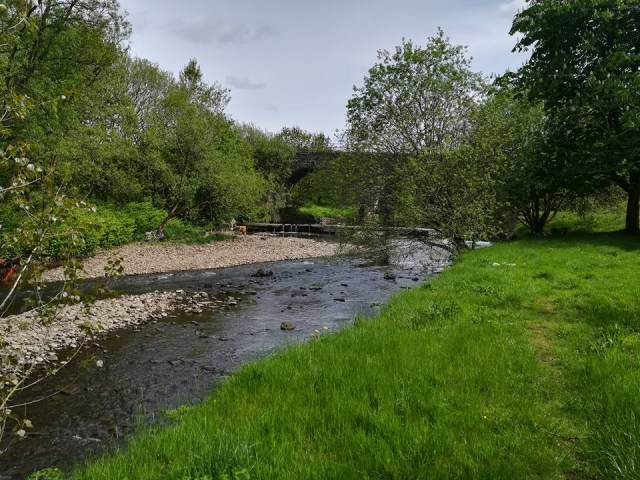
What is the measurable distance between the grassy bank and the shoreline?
167 cm

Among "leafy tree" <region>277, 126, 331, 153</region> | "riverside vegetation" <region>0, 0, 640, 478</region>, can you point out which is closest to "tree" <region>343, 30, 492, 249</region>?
"riverside vegetation" <region>0, 0, 640, 478</region>

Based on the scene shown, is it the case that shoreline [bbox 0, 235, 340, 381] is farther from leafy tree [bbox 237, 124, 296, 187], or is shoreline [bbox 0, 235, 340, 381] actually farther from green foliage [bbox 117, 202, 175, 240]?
leafy tree [bbox 237, 124, 296, 187]

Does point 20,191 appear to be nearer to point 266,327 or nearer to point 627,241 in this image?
point 266,327

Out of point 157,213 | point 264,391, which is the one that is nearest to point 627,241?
point 264,391

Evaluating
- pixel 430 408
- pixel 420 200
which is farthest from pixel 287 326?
pixel 420 200

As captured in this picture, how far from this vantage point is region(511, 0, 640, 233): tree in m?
15.6

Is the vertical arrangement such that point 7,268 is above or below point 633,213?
below

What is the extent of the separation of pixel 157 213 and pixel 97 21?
41.8 ft

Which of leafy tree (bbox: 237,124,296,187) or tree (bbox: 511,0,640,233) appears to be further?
leafy tree (bbox: 237,124,296,187)

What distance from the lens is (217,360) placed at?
967cm

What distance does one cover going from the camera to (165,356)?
995 centimetres

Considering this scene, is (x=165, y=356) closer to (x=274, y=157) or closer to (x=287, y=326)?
(x=287, y=326)

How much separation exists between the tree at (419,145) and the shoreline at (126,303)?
192 inches

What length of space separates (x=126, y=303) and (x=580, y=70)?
21.5m
